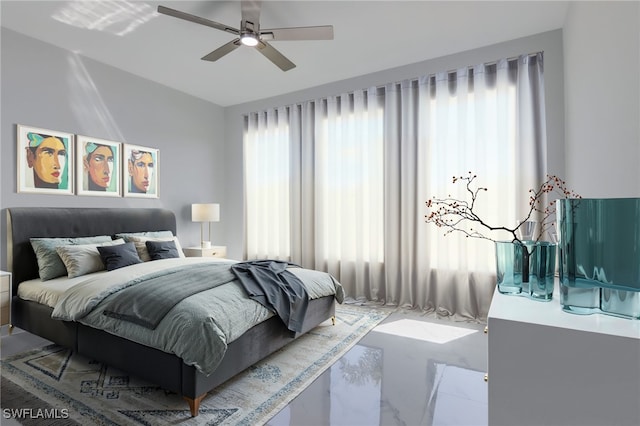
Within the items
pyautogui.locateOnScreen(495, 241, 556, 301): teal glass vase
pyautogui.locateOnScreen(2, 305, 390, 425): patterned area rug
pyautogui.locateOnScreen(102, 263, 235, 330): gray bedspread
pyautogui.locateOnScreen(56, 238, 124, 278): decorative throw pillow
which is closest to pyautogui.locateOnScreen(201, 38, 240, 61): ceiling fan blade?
pyautogui.locateOnScreen(102, 263, 235, 330): gray bedspread

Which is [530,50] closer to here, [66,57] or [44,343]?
[66,57]

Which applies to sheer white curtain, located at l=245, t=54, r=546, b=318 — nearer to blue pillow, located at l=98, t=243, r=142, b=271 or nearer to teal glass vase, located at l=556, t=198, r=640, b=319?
blue pillow, located at l=98, t=243, r=142, b=271

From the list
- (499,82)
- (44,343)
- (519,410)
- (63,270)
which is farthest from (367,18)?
(44,343)

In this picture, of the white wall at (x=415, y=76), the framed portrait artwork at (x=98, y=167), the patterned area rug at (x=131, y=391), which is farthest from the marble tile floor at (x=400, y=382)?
the white wall at (x=415, y=76)

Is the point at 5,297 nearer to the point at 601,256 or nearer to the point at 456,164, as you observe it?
the point at 601,256

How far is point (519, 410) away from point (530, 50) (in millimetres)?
3669

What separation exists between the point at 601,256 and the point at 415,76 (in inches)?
136

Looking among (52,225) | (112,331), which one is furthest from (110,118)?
(112,331)

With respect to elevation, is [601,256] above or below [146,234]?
above

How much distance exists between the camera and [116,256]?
3.23 meters

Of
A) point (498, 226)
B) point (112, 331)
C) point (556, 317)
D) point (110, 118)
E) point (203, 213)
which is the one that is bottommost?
point (112, 331)

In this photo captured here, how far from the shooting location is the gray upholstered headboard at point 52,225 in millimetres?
3111

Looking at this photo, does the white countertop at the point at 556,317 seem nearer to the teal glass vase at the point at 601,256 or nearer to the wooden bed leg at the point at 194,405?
the teal glass vase at the point at 601,256

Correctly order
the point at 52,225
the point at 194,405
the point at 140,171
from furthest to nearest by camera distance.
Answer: the point at 140,171 → the point at 52,225 → the point at 194,405
